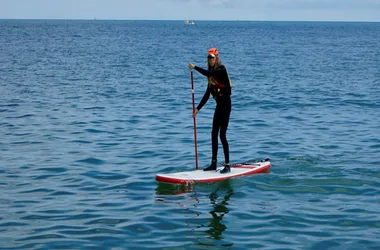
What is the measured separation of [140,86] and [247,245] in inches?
1020

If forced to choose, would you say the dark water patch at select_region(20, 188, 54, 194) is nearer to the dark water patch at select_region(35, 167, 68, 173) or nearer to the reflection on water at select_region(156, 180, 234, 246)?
the dark water patch at select_region(35, 167, 68, 173)

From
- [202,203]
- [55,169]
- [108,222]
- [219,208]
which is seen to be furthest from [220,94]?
[55,169]

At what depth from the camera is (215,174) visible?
46.8 feet

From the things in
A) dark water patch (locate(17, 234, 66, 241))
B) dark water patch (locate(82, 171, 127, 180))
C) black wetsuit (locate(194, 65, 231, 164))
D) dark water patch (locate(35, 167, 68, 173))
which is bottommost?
dark water patch (locate(17, 234, 66, 241))

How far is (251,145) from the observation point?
18.7m

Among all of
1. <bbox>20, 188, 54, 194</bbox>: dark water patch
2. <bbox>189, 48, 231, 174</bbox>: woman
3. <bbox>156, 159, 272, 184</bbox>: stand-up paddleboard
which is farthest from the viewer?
<bbox>156, 159, 272, 184</bbox>: stand-up paddleboard

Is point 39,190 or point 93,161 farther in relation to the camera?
point 93,161

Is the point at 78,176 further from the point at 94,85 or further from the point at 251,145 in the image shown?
the point at 94,85

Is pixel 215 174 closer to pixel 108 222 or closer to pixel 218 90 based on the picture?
pixel 218 90

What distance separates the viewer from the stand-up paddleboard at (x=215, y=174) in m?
13.7

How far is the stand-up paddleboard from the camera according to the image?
541 inches

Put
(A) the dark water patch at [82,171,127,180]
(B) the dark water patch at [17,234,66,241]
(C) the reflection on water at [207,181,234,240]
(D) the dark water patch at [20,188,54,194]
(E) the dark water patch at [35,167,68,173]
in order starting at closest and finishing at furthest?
(B) the dark water patch at [17,234,66,241] → (C) the reflection on water at [207,181,234,240] → (D) the dark water patch at [20,188,54,194] → (A) the dark water patch at [82,171,127,180] → (E) the dark water patch at [35,167,68,173]

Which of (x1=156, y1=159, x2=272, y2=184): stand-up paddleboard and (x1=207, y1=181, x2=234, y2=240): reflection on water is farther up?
(x1=156, y1=159, x2=272, y2=184): stand-up paddleboard

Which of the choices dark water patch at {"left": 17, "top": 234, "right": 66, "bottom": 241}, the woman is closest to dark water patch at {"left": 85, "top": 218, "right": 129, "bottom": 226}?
dark water patch at {"left": 17, "top": 234, "right": 66, "bottom": 241}
